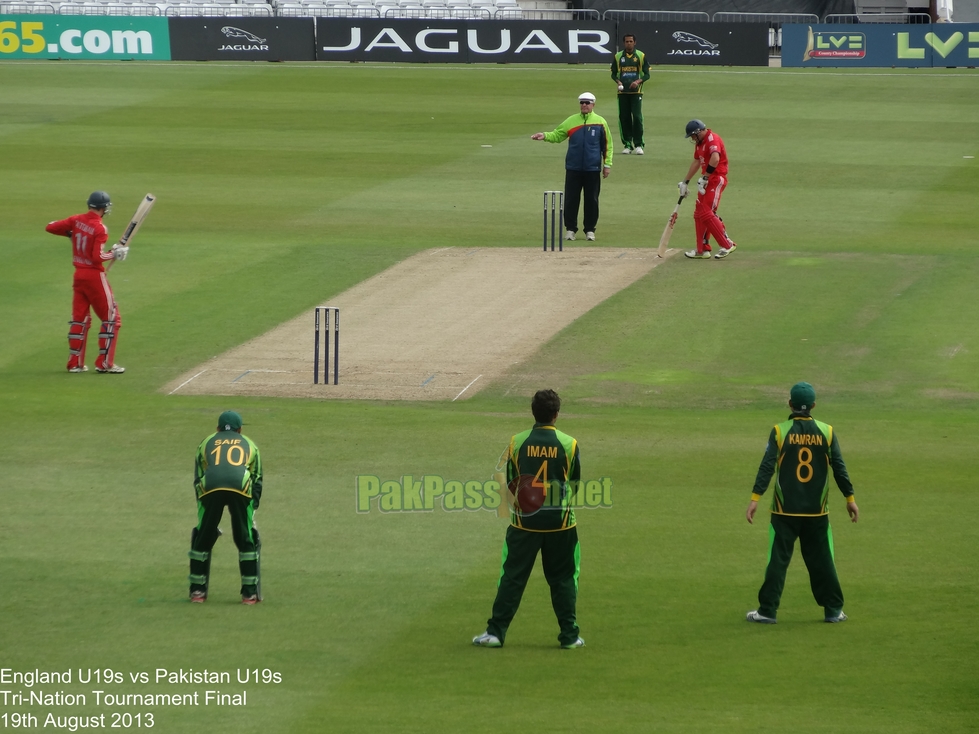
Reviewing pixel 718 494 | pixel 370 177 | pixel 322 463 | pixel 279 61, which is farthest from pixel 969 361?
pixel 279 61

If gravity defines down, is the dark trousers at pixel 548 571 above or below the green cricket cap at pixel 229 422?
below

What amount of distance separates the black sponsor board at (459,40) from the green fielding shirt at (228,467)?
37.1m

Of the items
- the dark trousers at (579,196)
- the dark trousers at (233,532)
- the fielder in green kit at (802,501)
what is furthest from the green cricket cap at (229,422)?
the dark trousers at (579,196)

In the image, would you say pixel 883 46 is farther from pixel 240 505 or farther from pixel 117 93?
pixel 240 505

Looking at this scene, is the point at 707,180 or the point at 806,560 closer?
the point at 806,560

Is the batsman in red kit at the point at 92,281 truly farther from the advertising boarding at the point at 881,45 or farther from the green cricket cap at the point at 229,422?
the advertising boarding at the point at 881,45

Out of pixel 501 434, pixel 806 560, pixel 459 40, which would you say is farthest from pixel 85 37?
pixel 806 560

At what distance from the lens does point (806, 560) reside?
10078 mm

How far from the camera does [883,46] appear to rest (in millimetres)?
44625

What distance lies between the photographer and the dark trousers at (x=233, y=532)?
10266 millimetres

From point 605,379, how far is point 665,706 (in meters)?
9.32

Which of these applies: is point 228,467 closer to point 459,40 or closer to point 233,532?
point 233,532

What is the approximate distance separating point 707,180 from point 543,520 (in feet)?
44.4

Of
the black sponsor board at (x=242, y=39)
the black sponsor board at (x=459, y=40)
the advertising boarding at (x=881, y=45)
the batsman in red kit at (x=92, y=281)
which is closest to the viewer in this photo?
the batsman in red kit at (x=92, y=281)
